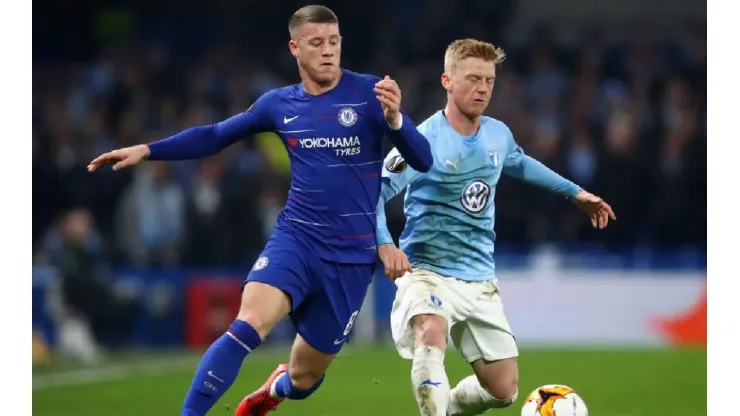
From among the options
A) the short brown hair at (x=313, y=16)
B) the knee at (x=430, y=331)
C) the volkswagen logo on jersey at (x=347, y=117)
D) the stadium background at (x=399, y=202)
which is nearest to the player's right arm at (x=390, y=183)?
the volkswagen logo on jersey at (x=347, y=117)

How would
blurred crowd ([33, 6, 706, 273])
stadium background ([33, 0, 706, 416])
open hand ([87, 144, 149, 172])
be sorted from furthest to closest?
blurred crowd ([33, 6, 706, 273]) < stadium background ([33, 0, 706, 416]) < open hand ([87, 144, 149, 172])

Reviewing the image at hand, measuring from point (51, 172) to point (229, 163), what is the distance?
2.36 m

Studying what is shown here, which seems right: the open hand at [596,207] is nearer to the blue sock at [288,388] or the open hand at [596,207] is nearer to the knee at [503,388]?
the knee at [503,388]

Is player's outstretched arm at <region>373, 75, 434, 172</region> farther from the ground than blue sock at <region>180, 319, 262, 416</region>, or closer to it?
farther from the ground

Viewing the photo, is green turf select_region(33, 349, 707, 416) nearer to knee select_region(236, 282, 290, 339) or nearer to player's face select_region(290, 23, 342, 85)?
knee select_region(236, 282, 290, 339)

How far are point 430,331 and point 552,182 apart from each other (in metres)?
1.29

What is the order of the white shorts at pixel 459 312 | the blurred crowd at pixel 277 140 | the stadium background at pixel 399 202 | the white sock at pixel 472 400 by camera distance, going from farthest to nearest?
the blurred crowd at pixel 277 140 → the stadium background at pixel 399 202 → the white sock at pixel 472 400 → the white shorts at pixel 459 312

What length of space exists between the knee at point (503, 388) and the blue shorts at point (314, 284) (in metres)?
0.96

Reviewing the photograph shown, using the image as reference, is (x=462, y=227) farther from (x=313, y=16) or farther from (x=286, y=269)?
(x=313, y=16)

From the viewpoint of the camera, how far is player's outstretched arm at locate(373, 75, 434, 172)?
6375mm

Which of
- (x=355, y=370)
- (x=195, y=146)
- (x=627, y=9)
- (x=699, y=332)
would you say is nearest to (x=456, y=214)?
(x=195, y=146)

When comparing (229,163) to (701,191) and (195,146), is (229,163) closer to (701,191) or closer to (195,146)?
(701,191)

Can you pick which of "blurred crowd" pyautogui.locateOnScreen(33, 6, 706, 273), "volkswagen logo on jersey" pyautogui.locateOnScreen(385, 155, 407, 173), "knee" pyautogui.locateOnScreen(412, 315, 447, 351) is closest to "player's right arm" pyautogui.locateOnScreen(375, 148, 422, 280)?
"volkswagen logo on jersey" pyautogui.locateOnScreen(385, 155, 407, 173)

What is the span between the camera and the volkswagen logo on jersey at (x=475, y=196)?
23.8 ft
